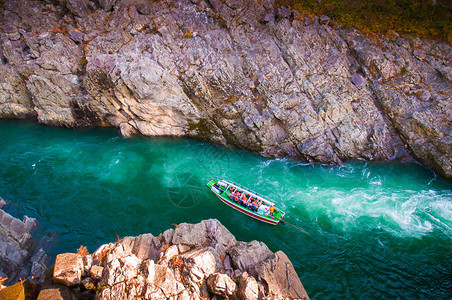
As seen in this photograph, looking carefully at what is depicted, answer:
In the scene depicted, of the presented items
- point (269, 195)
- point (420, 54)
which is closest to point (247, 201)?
point (269, 195)

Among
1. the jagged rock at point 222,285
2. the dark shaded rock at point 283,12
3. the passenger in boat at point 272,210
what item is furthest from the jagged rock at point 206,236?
the dark shaded rock at point 283,12

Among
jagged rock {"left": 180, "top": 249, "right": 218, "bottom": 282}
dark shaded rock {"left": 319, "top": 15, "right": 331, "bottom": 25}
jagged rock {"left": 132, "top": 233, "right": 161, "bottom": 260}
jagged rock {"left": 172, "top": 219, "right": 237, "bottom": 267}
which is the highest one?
dark shaded rock {"left": 319, "top": 15, "right": 331, "bottom": 25}

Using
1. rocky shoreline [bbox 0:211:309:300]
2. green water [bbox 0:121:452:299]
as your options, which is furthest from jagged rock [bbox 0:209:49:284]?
rocky shoreline [bbox 0:211:309:300]

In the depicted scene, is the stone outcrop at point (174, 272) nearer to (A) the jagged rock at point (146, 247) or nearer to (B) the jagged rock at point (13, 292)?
(A) the jagged rock at point (146, 247)

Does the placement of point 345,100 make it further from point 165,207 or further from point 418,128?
point 165,207

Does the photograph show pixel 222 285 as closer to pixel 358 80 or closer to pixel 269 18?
pixel 358 80

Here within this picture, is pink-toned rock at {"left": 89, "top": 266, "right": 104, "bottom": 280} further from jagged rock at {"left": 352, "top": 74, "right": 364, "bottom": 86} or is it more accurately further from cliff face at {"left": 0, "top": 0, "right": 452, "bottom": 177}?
jagged rock at {"left": 352, "top": 74, "right": 364, "bottom": 86}
